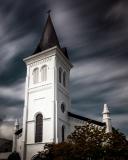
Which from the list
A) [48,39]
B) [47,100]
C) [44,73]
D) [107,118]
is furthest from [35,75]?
[107,118]

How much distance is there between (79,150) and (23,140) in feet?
39.2

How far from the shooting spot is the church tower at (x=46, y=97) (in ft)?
102

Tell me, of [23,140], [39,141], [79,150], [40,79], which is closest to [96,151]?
[79,150]

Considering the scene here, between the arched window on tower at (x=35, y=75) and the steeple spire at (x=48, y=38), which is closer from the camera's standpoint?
the arched window on tower at (x=35, y=75)

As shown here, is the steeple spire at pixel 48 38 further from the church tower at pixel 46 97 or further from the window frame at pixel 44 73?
the window frame at pixel 44 73

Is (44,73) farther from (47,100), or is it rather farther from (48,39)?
(48,39)

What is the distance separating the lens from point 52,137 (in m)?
29.9

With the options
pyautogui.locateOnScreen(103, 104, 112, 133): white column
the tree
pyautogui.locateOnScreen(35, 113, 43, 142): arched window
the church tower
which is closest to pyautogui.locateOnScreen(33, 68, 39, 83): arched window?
the church tower

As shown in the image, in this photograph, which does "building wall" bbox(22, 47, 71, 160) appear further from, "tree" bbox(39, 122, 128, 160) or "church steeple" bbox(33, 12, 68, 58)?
"tree" bbox(39, 122, 128, 160)

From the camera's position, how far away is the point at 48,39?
1542 inches

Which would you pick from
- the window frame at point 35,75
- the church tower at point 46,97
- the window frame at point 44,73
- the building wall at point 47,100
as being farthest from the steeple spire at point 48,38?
the window frame at point 44,73

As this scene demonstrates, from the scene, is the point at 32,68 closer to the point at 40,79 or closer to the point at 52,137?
the point at 40,79

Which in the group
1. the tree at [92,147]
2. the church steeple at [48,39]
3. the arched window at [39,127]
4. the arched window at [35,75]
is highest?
the church steeple at [48,39]

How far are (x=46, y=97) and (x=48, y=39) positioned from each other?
10.9m
